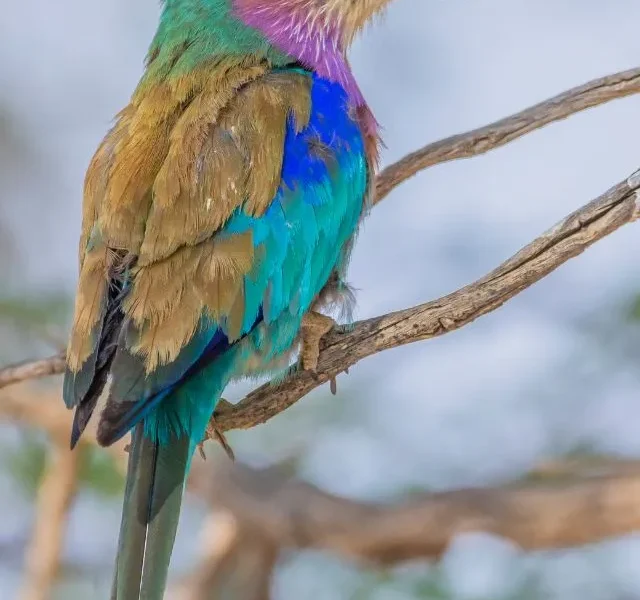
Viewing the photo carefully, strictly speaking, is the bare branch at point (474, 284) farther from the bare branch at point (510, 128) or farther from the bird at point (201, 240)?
the bird at point (201, 240)

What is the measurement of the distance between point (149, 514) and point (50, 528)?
1.63m

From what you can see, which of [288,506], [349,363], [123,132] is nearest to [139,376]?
[349,363]

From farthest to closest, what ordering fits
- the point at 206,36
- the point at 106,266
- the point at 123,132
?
the point at 206,36, the point at 123,132, the point at 106,266

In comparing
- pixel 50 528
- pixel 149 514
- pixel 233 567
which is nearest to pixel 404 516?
pixel 233 567

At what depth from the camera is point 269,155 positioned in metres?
3.20

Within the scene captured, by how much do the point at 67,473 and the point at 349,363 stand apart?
179 centimetres

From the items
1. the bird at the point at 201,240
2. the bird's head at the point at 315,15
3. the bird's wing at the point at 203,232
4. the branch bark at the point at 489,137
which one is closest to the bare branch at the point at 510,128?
the branch bark at the point at 489,137

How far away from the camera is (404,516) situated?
14.8 feet

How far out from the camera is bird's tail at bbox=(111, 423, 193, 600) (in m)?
2.82

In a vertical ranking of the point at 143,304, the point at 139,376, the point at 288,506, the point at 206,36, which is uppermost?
the point at 206,36

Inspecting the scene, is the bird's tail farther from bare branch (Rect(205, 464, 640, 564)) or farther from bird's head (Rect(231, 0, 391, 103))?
bare branch (Rect(205, 464, 640, 564))

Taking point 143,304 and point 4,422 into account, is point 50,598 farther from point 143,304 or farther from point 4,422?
point 143,304

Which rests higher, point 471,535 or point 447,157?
point 447,157

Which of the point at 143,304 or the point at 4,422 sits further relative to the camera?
the point at 4,422
